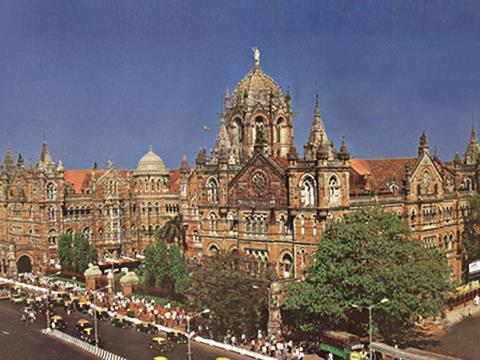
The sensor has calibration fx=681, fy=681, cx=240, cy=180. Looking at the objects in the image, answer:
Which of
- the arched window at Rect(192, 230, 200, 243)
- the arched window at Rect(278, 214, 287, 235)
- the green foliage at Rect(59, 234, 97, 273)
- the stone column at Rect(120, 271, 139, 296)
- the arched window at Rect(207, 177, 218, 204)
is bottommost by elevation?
the stone column at Rect(120, 271, 139, 296)

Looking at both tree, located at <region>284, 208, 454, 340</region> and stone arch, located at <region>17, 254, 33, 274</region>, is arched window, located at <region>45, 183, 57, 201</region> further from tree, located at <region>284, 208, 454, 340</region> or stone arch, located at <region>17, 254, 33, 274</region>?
tree, located at <region>284, 208, 454, 340</region>

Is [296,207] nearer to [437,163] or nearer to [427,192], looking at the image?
[427,192]

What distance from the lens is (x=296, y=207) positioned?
7050cm

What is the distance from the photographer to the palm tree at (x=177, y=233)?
92.3 metres

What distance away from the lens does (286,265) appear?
7312cm

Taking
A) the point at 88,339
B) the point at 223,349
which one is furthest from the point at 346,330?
the point at 88,339

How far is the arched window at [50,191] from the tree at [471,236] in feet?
192

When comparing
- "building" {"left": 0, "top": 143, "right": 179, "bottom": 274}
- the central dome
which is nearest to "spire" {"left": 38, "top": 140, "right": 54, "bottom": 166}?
"building" {"left": 0, "top": 143, "right": 179, "bottom": 274}

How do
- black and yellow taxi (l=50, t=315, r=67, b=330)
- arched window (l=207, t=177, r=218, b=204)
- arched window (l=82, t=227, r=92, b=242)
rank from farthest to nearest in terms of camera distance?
arched window (l=82, t=227, r=92, b=242) → arched window (l=207, t=177, r=218, b=204) → black and yellow taxi (l=50, t=315, r=67, b=330)

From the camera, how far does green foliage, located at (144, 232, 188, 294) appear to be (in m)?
79.2

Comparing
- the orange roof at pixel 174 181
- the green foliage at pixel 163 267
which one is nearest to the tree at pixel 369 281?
the green foliage at pixel 163 267

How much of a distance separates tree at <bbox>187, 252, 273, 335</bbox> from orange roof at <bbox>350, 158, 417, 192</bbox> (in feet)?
65.7

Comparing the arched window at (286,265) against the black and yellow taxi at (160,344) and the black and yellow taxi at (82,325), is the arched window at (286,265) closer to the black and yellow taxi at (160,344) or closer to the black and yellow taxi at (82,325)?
the black and yellow taxi at (160,344)

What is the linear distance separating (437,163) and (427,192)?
813cm
